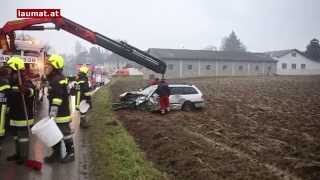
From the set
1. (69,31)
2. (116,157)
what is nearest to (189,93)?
(69,31)

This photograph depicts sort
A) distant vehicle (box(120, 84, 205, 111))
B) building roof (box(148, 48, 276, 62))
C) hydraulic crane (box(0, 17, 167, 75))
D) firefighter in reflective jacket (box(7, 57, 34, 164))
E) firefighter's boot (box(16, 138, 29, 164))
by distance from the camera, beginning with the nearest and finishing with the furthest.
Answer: firefighter in reflective jacket (box(7, 57, 34, 164)), firefighter's boot (box(16, 138, 29, 164)), hydraulic crane (box(0, 17, 167, 75)), distant vehicle (box(120, 84, 205, 111)), building roof (box(148, 48, 276, 62))

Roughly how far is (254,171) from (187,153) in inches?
72.1

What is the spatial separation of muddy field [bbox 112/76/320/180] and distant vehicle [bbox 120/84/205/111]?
51 centimetres

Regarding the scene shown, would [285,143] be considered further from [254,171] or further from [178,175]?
[178,175]

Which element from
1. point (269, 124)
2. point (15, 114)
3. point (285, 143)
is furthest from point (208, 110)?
point (15, 114)

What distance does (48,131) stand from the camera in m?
7.16

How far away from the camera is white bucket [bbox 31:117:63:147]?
23.2 ft

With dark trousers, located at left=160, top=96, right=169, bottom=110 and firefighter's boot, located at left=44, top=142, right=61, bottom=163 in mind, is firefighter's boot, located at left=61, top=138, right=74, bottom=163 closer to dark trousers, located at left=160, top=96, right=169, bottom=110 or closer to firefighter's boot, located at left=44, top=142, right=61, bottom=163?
firefighter's boot, located at left=44, top=142, right=61, bottom=163

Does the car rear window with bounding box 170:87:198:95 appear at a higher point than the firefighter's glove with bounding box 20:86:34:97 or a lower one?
lower

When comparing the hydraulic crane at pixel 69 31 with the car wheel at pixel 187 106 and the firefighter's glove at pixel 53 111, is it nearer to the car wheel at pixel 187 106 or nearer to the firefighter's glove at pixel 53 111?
the car wheel at pixel 187 106

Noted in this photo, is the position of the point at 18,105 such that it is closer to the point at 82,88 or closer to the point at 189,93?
the point at 82,88

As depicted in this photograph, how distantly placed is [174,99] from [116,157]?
27.5 feet

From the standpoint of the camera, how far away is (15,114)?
7414 millimetres

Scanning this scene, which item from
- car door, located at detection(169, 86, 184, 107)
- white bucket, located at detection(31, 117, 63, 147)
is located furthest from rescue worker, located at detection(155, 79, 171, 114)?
white bucket, located at detection(31, 117, 63, 147)
